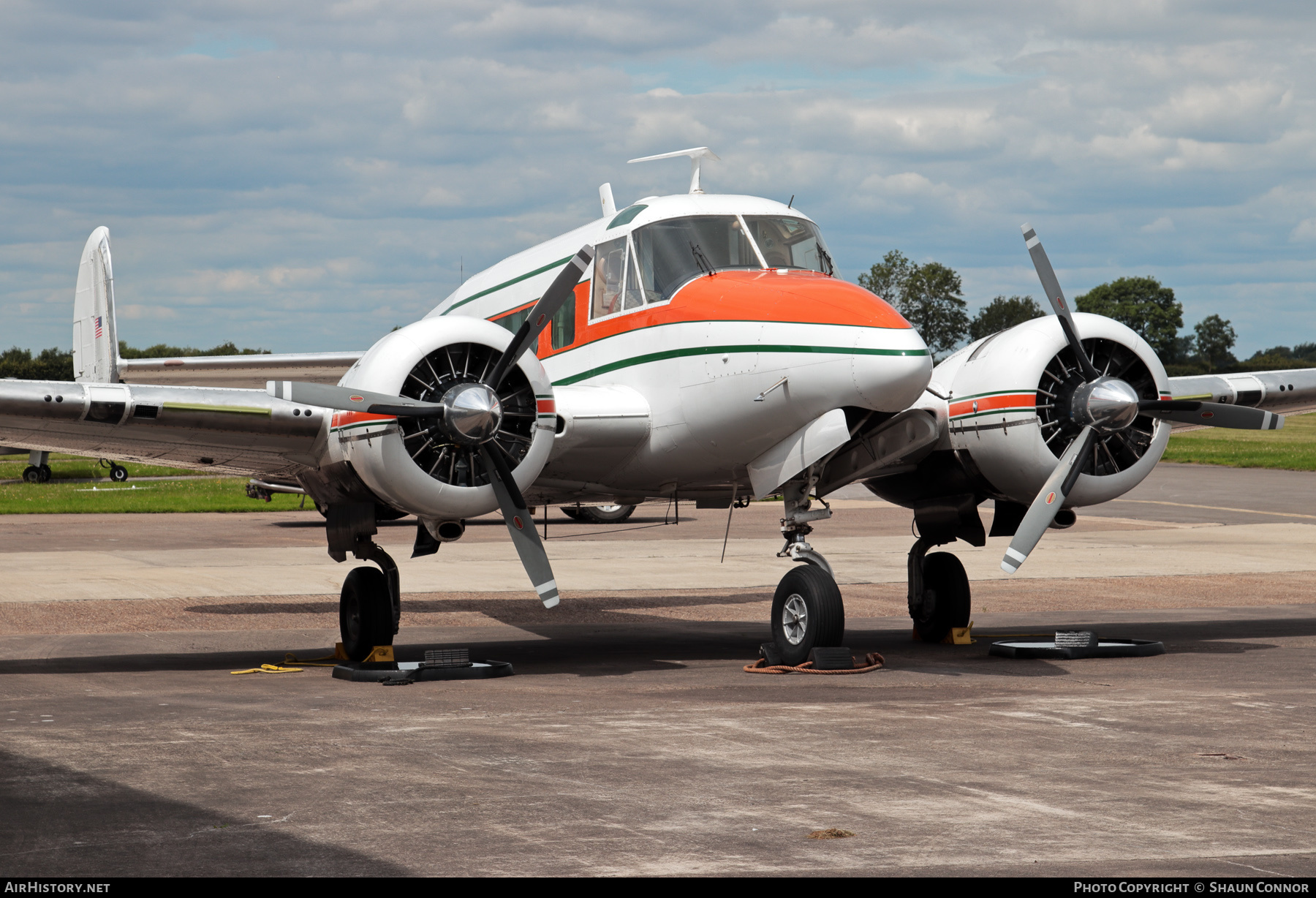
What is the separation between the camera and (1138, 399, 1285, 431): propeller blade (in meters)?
14.1

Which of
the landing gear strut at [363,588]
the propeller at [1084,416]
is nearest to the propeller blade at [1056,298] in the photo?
the propeller at [1084,416]

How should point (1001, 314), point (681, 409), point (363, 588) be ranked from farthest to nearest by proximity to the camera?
point (1001, 314) → point (363, 588) → point (681, 409)

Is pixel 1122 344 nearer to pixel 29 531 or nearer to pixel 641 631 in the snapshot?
pixel 641 631

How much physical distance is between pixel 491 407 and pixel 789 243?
12.4ft

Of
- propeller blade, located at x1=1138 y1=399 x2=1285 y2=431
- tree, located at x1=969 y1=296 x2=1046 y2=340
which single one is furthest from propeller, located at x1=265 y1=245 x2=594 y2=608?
tree, located at x1=969 y1=296 x2=1046 y2=340

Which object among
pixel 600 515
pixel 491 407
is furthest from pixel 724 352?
pixel 600 515

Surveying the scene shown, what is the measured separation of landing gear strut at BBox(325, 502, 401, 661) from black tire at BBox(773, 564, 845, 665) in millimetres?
4026

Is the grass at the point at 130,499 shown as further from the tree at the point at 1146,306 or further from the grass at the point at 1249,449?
the tree at the point at 1146,306

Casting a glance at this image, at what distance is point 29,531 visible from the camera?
33.8 meters

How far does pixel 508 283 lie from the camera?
54.1 ft

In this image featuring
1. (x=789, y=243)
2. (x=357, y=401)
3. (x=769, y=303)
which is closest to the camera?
(x=357, y=401)

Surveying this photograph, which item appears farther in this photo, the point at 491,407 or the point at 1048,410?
the point at 1048,410

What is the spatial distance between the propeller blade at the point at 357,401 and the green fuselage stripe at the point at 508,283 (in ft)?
10.9

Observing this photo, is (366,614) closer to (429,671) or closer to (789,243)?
(429,671)
